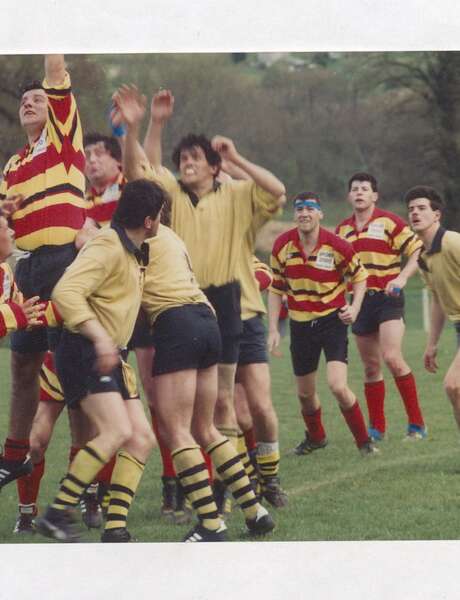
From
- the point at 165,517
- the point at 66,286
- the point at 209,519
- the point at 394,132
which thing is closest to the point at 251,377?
the point at 165,517

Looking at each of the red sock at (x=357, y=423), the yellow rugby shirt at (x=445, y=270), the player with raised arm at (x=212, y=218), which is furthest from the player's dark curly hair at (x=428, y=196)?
the player with raised arm at (x=212, y=218)

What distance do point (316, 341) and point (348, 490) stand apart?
1.67 metres

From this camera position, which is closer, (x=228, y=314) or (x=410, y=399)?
(x=228, y=314)

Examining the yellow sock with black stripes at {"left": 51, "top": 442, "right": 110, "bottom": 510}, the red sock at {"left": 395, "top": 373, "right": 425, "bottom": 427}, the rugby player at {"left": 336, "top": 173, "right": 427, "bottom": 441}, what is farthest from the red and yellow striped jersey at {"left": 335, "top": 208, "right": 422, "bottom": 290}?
the yellow sock with black stripes at {"left": 51, "top": 442, "right": 110, "bottom": 510}

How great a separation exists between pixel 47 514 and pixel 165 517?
4.42 feet

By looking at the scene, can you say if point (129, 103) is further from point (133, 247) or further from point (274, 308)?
point (274, 308)

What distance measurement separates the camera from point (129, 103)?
620 centimetres

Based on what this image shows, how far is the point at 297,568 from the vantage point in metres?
5.31

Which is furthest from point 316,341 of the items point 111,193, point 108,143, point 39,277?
point 39,277

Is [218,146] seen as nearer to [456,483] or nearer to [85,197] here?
[85,197]

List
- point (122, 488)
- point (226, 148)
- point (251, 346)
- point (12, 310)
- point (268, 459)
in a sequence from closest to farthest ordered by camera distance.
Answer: point (122, 488) < point (226, 148) < point (12, 310) < point (268, 459) < point (251, 346)

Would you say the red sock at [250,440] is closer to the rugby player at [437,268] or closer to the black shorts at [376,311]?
the rugby player at [437,268]

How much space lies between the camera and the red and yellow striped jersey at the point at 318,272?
336 inches
